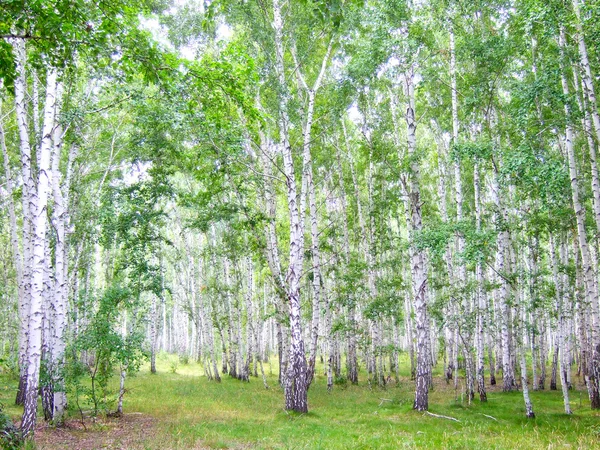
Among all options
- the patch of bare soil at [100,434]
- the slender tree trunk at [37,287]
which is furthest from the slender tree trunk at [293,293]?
the slender tree trunk at [37,287]

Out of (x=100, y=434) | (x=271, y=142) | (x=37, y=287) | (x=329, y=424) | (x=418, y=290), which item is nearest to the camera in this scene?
(x=37, y=287)

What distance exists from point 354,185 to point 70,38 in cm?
1961

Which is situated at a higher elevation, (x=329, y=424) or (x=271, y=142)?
(x=271, y=142)

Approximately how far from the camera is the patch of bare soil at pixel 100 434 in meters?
8.80

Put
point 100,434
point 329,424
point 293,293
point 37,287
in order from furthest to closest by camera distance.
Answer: point 293,293, point 329,424, point 100,434, point 37,287

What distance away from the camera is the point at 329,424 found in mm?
11414

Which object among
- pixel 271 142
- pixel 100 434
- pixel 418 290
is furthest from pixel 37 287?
pixel 271 142

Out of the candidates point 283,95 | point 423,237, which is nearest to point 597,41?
point 423,237

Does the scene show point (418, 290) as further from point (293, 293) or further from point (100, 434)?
point (100, 434)

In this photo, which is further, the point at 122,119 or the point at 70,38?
the point at 122,119

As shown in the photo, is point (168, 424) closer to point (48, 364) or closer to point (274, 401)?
point (48, 364)

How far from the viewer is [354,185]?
78.8ft

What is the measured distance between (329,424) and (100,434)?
5.84 m

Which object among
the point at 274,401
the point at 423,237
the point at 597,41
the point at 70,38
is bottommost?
the point at 274,401
